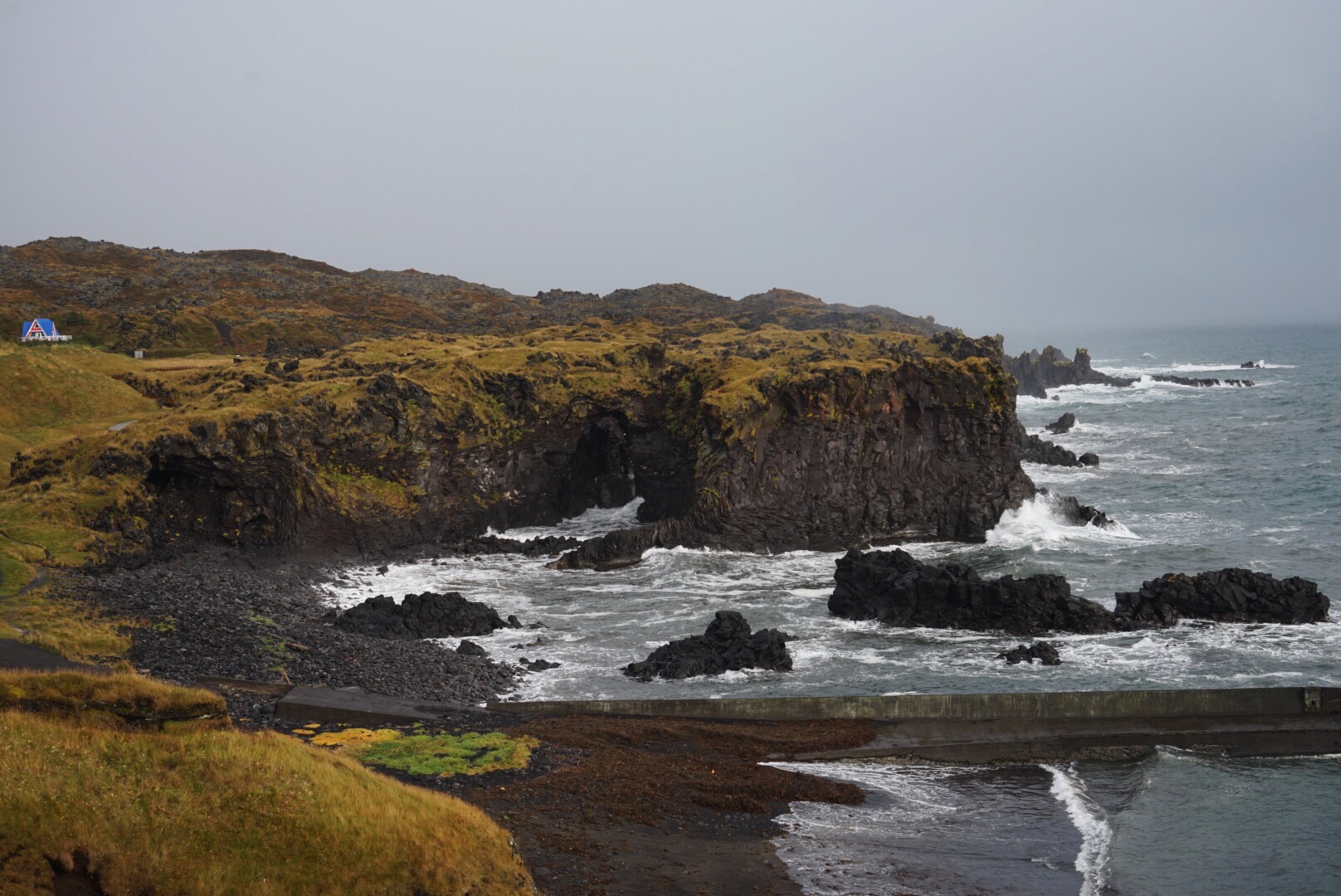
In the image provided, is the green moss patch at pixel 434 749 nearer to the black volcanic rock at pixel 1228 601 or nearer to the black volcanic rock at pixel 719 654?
the black volcanic rock at pixel 719 654

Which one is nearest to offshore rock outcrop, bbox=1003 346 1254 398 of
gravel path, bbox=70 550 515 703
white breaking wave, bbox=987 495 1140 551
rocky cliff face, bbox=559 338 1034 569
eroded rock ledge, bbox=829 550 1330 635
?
rocky cliff face, bbox=559 338 1034 569

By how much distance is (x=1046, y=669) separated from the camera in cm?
3266

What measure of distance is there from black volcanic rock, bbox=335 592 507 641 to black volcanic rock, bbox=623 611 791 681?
7.04m

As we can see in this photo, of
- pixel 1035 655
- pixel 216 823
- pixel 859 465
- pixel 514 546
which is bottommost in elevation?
pixel 1035 655

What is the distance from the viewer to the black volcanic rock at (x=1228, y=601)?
36.7 metres

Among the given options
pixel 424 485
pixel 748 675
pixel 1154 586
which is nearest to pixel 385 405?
pixel 424 485

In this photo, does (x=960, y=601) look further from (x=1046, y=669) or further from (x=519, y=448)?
(x=519, y=448)

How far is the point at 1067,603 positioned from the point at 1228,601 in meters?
5.81

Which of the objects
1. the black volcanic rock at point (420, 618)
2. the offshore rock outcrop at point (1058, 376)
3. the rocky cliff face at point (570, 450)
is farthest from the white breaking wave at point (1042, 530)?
the offshore rock outcrop at point (1058, 376)

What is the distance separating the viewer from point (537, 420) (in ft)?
188

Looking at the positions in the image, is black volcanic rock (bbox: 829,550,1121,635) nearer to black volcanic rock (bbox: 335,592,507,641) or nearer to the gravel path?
black volcanic rock (bbox: 335,592,507,641)

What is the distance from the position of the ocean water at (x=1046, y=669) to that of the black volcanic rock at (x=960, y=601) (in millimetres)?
888

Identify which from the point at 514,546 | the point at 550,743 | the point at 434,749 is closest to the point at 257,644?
the point at 434,749

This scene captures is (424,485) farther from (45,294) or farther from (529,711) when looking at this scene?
(45,294)
